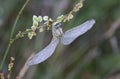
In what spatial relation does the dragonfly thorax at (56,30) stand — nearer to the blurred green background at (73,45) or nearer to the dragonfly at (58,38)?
the dragonfly at (58,38)

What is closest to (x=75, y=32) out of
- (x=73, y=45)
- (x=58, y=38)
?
(x=58, y=38)

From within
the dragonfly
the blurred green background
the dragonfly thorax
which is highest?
the blurred green background

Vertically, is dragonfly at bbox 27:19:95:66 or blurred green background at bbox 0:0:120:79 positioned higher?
blurred green background at bbox 0:0:120:79

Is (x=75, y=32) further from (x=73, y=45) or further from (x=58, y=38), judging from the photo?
(x=73, y=45)

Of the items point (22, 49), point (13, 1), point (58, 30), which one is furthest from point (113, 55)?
point (58, 30)

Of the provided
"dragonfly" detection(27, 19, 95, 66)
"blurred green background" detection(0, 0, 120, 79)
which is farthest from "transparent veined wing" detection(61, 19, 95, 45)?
"blurred green background" detection(0, 0, 120, 79)

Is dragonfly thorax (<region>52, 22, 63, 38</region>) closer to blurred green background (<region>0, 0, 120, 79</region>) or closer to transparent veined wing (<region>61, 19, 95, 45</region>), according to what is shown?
transparent veined wing (<region>61, 19, 95, 45</region>)

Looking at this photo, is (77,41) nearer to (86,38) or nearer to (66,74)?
(86,38)
